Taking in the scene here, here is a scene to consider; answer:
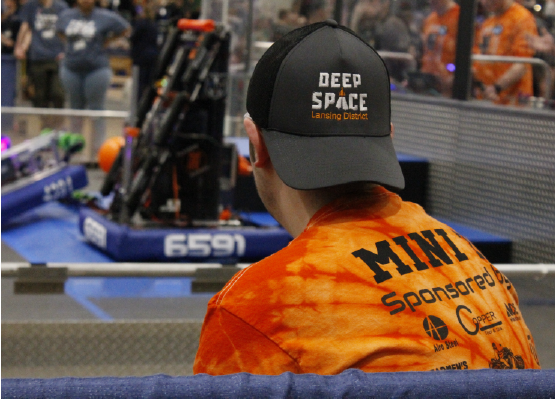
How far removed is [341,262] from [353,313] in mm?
73

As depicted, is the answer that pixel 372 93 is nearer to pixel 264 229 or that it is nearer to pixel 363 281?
pixel 363 281

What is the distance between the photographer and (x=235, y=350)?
1031mm

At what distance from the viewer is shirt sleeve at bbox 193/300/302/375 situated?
101 cm

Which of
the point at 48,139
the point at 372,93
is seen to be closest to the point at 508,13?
the point at 48,139

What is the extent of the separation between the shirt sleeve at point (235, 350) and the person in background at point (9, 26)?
1235 centimetres

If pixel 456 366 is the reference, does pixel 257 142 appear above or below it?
above

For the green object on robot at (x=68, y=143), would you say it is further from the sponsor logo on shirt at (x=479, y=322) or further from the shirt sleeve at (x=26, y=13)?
the sponsor logo on shirt at (x=479, y=322)

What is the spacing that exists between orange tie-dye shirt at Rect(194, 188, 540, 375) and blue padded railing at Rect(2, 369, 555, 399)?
0.46 feet

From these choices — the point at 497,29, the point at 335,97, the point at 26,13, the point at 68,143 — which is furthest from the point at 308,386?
the point at 26,13

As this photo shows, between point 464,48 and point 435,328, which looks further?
point 464,48

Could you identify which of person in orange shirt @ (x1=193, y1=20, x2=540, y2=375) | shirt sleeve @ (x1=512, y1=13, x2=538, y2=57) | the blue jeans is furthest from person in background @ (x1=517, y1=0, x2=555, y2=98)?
the blue jeans

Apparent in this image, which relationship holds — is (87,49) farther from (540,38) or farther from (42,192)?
(540,38)

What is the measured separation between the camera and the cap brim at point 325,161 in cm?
110

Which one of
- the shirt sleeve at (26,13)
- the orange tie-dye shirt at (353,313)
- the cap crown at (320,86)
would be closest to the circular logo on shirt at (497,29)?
the cap crown at (320,86)
